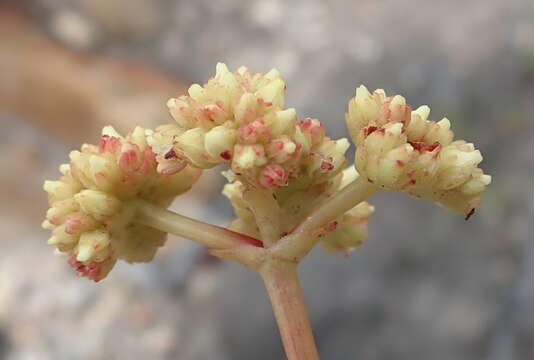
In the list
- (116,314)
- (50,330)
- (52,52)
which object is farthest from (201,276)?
(52,52)

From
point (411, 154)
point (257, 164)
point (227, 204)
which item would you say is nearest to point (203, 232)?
point (257, 164)

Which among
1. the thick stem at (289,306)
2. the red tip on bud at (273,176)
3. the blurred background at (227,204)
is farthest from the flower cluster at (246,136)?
the blurred background at (227,204)

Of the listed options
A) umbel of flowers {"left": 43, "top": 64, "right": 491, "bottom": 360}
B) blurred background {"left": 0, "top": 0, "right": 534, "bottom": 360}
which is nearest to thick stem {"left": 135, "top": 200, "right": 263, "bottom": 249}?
umbel of flowers {"left": 43, "top": 64, "right": 491, "bottom": 360}

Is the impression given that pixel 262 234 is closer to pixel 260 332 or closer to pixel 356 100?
pixel 356 100

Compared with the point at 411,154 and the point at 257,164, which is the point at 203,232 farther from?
the point at 411,154

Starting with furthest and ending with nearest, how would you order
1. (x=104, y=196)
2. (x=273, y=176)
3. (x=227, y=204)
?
(x=227, y=204) < (x=104, y=196) < (x=273, y=176)

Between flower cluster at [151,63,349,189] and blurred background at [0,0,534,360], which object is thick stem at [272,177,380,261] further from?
blurred background at [0,0,534,360]

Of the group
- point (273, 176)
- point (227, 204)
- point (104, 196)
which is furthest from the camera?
point (227, 204)
